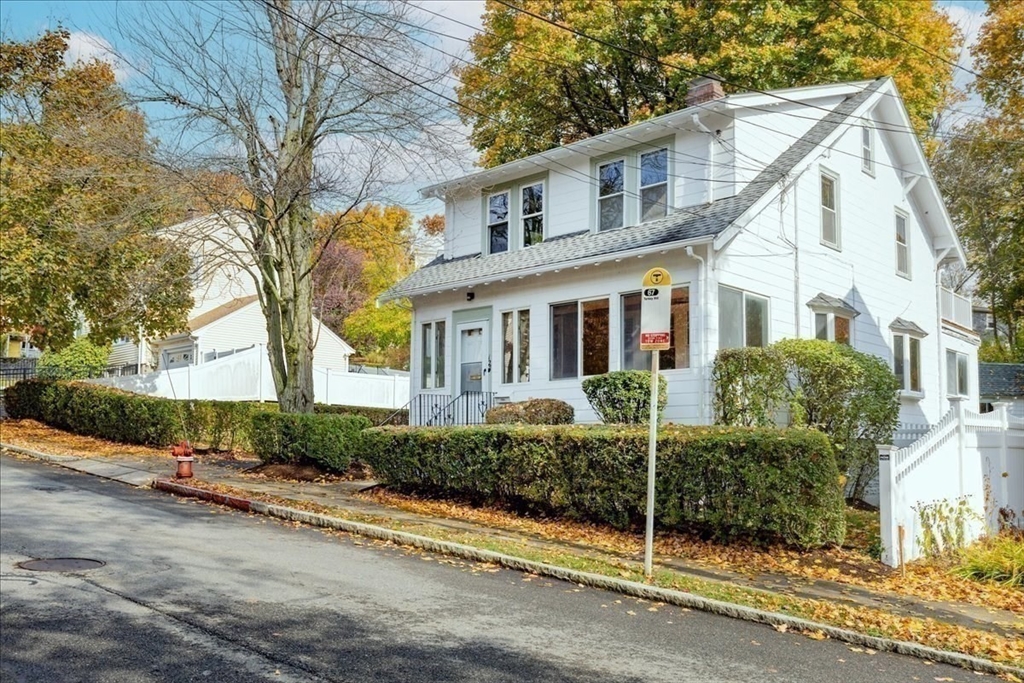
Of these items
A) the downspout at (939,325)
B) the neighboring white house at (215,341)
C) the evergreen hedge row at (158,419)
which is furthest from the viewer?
the neighboring white house at (215,341)

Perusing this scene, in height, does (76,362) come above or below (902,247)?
below

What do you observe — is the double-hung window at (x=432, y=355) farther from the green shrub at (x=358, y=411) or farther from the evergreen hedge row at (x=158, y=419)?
the evergreen hedge row at (x=158, y=419)

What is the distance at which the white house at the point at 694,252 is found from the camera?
15.7 metres

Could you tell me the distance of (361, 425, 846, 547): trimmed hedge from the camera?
31.8ft

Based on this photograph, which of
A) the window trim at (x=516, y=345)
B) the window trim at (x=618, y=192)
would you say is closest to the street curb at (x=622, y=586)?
the window trim at (x=516, y=345)

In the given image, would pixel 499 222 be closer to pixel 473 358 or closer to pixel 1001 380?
pixel 473 358

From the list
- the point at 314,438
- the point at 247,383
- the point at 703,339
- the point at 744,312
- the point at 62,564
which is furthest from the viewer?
the point at 247,383

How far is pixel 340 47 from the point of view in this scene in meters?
17.2

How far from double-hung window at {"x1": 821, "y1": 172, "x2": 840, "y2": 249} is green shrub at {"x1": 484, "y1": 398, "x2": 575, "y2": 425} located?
6.65 meters

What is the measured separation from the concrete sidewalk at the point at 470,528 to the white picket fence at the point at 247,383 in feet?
26.8

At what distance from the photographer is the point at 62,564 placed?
854cm

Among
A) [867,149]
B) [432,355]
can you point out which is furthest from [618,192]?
[867,149]

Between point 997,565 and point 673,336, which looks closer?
point 997,565

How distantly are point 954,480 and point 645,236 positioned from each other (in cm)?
717
